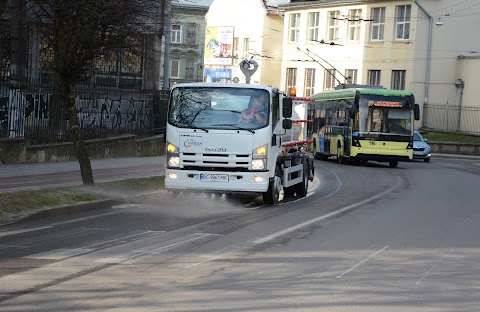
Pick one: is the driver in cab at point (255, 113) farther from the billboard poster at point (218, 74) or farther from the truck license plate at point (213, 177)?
the billboard poster at point (218, 74)

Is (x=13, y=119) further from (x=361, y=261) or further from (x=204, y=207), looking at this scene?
(x=361, y=261)

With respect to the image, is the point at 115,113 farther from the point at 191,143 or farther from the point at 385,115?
the point at 191,143

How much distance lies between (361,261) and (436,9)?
51055mm

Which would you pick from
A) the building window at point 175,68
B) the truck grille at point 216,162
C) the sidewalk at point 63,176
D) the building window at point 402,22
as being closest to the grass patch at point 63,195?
the sidewalk at point 63,176

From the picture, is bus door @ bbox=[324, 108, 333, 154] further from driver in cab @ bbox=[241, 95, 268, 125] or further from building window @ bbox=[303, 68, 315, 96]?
building window @ bbox=[303, 68, 315, 96]

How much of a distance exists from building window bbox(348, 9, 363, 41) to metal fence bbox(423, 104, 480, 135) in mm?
8120

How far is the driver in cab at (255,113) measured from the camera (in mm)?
18312

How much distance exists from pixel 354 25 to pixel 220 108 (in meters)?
47.7

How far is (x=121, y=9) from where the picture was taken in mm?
17219

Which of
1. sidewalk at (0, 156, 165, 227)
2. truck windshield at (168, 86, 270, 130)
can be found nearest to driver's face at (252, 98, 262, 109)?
truck windshield at (168, 86, 270, 130)

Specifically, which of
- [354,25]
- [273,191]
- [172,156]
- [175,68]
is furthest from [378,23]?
[172,156]

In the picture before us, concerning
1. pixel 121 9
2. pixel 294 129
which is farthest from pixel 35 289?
pixel 294 129

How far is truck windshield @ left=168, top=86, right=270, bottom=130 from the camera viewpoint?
1830cm

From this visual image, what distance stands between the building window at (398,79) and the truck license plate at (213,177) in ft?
144
